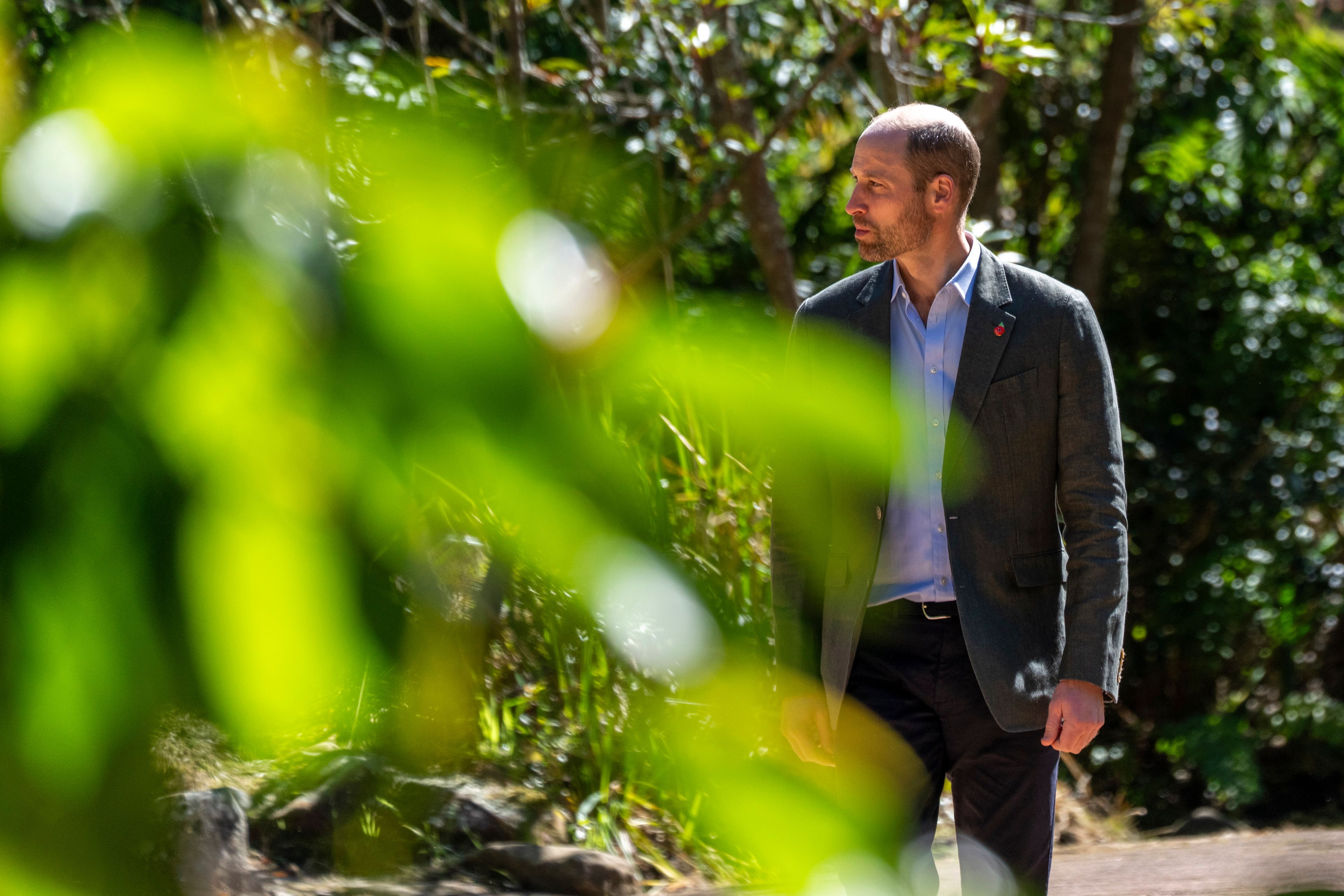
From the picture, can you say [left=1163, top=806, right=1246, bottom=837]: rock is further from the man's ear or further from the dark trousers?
the man's ear

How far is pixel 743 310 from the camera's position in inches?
13.6

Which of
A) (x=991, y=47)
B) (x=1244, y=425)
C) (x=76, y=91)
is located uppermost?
(x=991, y=47)

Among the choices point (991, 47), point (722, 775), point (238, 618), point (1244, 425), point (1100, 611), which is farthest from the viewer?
point (1244, 425)

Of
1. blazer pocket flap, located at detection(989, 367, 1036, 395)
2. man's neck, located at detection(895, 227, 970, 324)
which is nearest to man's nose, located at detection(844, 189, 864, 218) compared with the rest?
man's neck, located at detection(895, 227, 970, 324)

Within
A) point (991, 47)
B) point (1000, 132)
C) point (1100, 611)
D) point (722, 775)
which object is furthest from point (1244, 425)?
point (722, 775)

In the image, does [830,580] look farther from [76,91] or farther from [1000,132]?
[1000,132]

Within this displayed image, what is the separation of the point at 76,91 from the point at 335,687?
0.16m

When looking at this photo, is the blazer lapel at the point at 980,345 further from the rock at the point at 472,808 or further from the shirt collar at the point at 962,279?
the rock at the point at 472,808

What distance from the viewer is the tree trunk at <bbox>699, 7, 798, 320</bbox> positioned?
3.86m

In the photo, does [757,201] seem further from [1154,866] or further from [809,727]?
[809,727]

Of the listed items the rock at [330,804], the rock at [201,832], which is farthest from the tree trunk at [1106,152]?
the rock at [201,832]

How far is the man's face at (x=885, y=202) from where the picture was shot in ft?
5.54

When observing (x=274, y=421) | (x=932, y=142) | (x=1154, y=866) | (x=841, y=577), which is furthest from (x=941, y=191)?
(x=1154, y=866)

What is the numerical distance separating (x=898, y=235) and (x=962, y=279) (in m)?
0.16
